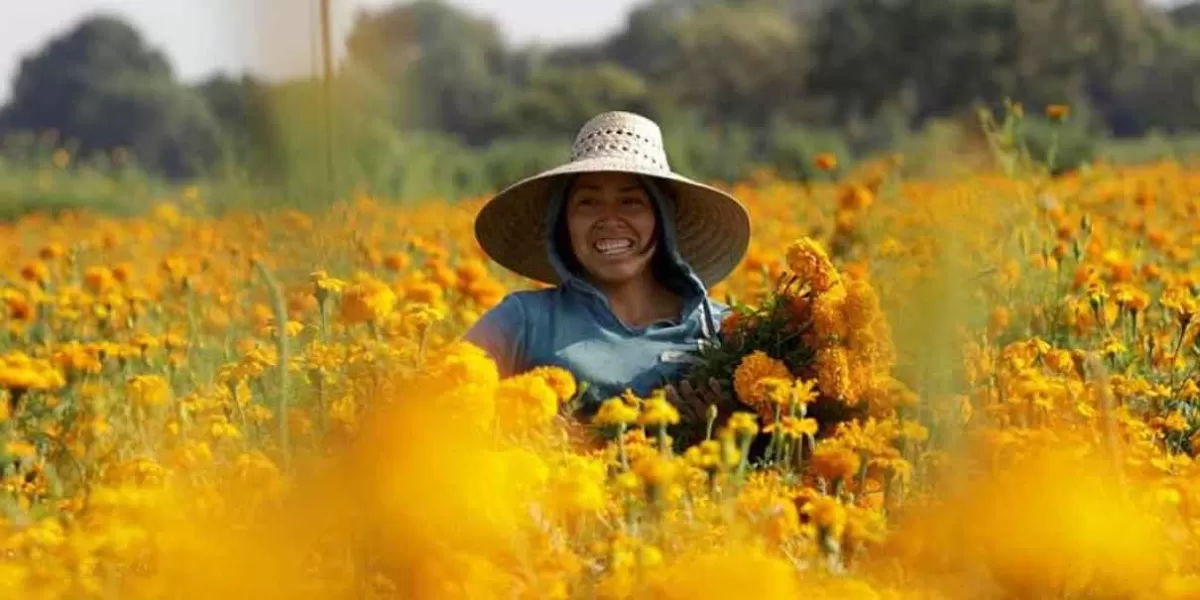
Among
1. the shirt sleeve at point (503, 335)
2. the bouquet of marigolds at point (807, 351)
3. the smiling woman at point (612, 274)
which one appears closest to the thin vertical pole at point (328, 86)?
the bouquet of marigolds at point (807, 351)

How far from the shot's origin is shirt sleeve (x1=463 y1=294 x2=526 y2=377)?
8.86ft

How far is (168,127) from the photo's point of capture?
860 mm

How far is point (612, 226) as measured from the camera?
2764 mm

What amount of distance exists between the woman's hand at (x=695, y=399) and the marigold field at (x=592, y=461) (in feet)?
0.18

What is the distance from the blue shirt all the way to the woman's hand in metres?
0.19

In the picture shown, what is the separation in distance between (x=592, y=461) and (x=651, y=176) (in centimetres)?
131

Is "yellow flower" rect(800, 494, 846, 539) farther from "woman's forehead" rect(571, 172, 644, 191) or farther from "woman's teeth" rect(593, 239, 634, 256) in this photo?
"woman's forehead" rect(571, 172, 644, 191)

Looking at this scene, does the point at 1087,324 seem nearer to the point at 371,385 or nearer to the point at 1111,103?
the point at 371,385

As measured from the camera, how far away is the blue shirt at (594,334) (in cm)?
264

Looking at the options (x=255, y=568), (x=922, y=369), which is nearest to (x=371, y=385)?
(x=255, y=568)

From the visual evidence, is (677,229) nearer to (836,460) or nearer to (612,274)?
(612,274)

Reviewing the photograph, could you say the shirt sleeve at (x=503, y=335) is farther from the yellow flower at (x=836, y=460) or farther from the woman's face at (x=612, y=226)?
the yellow flower at (x=836, y=460)

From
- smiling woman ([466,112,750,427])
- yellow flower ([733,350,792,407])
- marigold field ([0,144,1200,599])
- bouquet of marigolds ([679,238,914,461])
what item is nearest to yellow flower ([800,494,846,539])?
marigold field ([0,144,1200,599])

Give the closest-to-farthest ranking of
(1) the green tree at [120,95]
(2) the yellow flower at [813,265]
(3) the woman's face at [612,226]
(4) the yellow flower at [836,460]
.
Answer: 1. (1) the green tree at [120,95]
2. (4) the yellow flower at [836,460]
3. (2) the yellow flower at [813,265]
4. (3) the woman's face at [612,226]
